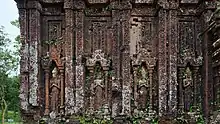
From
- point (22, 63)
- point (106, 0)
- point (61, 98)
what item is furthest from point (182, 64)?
point (22, 63)

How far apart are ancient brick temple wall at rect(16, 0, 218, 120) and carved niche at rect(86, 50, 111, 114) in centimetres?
3

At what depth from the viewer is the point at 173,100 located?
9.91 m

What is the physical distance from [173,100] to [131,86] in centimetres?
127

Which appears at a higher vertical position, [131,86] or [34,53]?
[34,53]

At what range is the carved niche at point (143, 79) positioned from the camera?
1041cm

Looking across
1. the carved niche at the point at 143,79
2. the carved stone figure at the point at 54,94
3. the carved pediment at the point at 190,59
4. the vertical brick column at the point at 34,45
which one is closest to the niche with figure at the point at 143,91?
the carved niche at the point at 143,79

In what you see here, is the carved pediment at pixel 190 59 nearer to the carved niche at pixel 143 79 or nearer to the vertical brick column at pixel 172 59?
the vertical brick column at pixel 172 59

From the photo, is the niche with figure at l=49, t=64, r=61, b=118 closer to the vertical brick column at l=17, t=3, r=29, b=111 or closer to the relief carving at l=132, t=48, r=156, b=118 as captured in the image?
the vertical brick column at l=17, t=3, r=29, b=111

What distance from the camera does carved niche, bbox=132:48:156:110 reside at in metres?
10.4

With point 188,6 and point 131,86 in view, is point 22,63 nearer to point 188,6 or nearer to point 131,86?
point 131,86

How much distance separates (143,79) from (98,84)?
131 cm

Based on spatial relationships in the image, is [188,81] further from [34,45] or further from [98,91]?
[34,45]

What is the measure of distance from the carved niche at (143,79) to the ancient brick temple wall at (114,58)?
0.03m

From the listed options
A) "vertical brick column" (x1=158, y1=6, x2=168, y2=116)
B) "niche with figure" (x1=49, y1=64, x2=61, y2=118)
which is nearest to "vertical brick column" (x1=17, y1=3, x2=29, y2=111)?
"niche with figure" (x1=49, y1=64, x2=61, y2=118)
